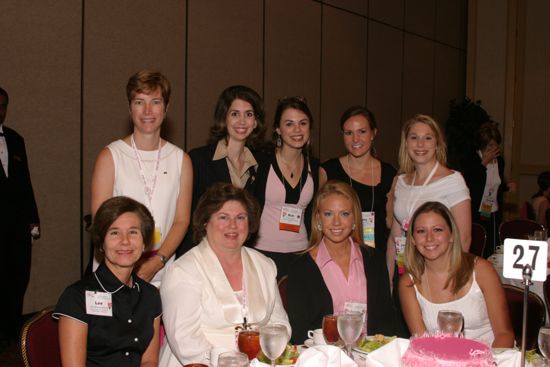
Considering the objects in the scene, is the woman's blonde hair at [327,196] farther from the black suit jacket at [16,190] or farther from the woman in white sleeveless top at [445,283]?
the black suit jacket at [16,190]

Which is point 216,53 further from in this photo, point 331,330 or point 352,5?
point 331,330

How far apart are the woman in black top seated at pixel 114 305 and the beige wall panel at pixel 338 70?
19.3 feet

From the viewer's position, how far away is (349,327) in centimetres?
188

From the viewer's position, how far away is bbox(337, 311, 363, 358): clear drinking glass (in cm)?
188

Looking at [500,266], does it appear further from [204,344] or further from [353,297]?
[204,344]

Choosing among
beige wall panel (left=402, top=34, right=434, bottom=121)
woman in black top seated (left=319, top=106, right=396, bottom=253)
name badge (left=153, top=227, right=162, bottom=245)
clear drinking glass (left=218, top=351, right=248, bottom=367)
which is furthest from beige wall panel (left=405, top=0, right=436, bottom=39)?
clear drinking glass (left=218, top=351, right=248, bottom=367)

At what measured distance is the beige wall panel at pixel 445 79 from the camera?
10828mm

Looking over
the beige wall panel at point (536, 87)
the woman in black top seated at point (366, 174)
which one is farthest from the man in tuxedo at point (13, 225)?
the beige wall panel at point (536, 87)

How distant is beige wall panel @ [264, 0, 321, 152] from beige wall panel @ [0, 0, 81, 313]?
2586 mm

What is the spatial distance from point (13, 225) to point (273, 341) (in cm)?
332

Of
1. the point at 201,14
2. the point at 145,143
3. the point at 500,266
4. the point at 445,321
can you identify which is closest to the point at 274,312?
the point at 445,321

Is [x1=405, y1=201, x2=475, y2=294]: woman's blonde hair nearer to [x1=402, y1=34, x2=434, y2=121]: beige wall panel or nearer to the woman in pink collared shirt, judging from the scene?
the woman in pink collared shirt

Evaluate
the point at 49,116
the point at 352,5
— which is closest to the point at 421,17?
the point at 352,5

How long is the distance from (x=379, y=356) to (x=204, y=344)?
804 mm
